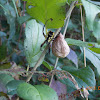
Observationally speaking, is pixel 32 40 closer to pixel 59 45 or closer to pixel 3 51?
pixel 59 45

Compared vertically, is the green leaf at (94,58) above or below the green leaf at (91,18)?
below

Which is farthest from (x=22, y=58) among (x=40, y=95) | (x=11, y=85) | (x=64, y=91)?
(x=40, y=95)

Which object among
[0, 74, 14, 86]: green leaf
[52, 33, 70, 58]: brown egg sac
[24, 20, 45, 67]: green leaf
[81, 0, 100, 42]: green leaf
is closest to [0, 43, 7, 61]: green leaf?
[0, 74, 14, 86]: green leaf

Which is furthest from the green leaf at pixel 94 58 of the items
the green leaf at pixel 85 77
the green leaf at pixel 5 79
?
the green leaf at pixel 5 79

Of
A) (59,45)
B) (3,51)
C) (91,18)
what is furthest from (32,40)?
(3,51)

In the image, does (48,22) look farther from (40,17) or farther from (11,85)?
(11,85)

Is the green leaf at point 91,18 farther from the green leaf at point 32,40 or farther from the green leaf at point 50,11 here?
the green leaf at point 32,40
